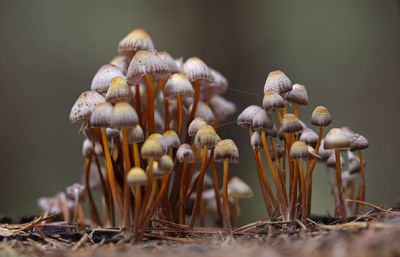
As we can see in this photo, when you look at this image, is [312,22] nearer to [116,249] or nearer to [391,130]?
[391,130]

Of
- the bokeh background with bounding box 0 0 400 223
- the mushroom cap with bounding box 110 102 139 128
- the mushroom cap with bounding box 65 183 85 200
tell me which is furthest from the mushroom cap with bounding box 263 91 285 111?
the bokeh background with bounding box 0 0 400 223

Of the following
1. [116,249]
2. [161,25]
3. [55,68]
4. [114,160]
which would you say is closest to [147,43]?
[114,160]

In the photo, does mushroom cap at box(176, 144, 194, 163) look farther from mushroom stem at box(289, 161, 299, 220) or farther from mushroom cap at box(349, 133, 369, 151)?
mushroom cap at box(349, 133, 369, 151)

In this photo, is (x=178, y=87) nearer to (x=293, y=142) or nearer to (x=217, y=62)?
(x=293, y=142)

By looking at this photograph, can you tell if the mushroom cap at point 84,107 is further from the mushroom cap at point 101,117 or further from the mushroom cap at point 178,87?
the mushroom cap at point 178,87

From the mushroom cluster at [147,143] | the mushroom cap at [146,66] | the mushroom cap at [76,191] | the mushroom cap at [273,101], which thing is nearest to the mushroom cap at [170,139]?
the mushroom cluster at [147,143]

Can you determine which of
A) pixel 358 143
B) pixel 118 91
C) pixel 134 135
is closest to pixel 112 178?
pixel 134 135
